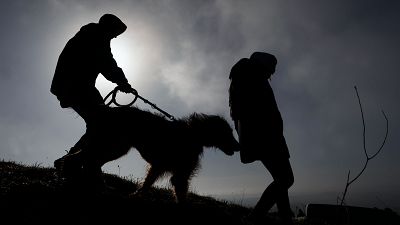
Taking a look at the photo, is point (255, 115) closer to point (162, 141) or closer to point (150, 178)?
point (162, 141)

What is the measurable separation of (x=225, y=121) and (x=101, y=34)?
111 inches

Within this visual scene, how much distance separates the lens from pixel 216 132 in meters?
6.54

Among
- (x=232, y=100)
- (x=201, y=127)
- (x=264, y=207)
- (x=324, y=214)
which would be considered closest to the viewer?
(x=264, y=207)

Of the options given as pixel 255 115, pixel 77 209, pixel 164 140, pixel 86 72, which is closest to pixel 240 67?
pixel 255 115

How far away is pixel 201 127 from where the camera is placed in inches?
250

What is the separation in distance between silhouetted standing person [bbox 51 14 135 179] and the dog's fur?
0.26 m

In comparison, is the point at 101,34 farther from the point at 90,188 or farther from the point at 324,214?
the point at 324,214

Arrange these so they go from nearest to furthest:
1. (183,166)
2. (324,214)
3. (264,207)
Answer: (264,207), (183,166), (324,214)

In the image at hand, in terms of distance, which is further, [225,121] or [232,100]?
[225,121]

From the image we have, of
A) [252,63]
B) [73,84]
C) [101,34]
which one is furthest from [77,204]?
[252,63]

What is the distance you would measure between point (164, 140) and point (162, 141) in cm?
4

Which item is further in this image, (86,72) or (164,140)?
(164,140)

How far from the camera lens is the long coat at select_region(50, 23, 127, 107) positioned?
15.4ft

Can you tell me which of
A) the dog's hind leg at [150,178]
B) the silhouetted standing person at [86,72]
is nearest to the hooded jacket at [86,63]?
the silhouetted standing person at [86,72]
